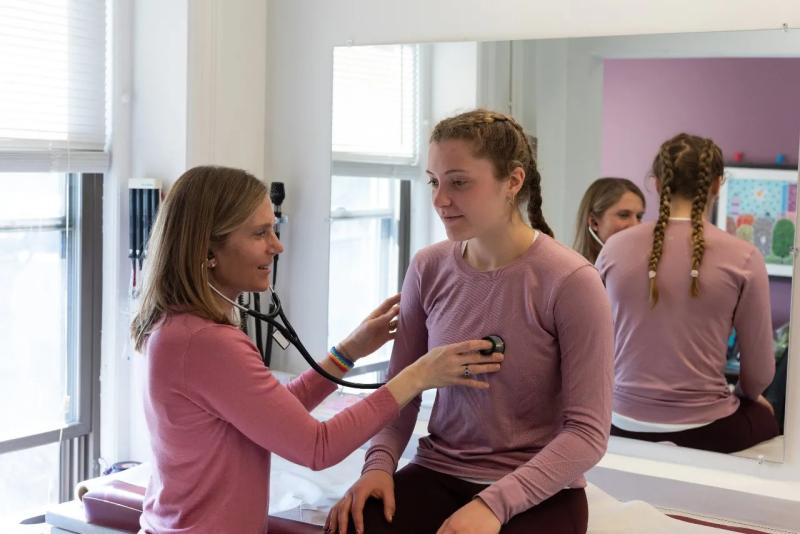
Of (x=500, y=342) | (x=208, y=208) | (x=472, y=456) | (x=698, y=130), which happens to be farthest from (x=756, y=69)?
(x=208, y=208)

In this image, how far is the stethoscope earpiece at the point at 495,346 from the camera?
172 centimetres

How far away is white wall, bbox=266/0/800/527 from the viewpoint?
87.0 inches

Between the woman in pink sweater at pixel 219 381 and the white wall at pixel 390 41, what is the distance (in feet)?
2.75

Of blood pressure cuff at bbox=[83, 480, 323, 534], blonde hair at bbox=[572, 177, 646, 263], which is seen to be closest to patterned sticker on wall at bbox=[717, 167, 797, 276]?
blonde hair at bbox=[572, 177, 646, 263]

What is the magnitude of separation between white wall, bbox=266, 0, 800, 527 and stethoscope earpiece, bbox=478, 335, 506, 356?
74cm

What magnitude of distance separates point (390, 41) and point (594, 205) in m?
0.76

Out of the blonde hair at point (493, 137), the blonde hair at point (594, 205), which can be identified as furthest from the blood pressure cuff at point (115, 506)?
the blonde hair at point (594, 205)

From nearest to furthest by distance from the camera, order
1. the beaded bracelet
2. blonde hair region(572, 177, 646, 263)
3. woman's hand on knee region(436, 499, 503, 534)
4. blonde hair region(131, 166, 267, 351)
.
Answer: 1. woman's hand on knee region(436, 499, 503, 534)
2. blonde hair region(131, 166, 267, 351)
3. the beaded bracelet
4. blonde hair region(572, 177, 646, 263)

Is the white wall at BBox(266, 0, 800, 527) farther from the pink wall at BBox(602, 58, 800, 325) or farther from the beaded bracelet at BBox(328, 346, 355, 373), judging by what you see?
the beaded bracelet at BBox(328, 346, 355, 373)

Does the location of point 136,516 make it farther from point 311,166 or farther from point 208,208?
point 311,166

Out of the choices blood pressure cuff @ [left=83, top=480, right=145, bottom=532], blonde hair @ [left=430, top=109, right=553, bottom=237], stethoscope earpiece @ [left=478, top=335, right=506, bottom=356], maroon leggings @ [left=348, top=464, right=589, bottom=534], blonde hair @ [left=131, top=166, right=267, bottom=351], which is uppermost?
blonde hair @ [left=430, top=109, right=553, bottom=237]

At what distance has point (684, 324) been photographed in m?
2.24

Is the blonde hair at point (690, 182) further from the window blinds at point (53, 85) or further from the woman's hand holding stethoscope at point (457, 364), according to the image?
the window blinds at point (53, 85)

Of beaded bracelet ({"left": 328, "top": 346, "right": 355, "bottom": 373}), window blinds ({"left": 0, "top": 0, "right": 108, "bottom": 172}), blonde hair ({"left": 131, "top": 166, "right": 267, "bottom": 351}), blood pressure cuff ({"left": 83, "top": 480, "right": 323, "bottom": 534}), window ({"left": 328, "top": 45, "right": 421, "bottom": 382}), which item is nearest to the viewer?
blonde hair ({"left": 131, "top": 166, "right": 267, "bottom": 351})
